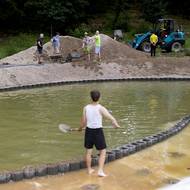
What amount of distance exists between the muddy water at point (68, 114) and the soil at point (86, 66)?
6.96 feet

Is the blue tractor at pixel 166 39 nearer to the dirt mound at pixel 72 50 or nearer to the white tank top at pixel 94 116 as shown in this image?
the dirt mound at pixel 72 50

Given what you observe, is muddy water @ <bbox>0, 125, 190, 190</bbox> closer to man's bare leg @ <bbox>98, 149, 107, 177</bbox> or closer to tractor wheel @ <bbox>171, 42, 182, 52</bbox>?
man's bare leg @ <bbox>98, 149, 107, 177</bbox>

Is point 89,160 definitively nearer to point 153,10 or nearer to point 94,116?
point 94,116

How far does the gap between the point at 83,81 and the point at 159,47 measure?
963cm

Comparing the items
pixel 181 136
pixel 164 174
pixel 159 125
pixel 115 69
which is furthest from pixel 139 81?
pixel 164 174

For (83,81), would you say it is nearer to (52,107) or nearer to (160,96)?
(160,96)

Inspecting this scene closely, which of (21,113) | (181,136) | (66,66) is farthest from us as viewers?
(66,66)

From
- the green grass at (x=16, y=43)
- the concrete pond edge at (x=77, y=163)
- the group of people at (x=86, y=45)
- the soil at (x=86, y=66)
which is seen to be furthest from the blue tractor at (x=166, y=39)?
the concrete pond edge at (x=77, y=163)

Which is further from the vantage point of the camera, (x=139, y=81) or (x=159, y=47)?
(x=159, y=47)

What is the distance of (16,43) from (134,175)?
29.4 meters

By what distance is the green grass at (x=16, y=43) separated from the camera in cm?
3372

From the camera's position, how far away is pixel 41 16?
4066cm

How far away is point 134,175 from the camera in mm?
9672

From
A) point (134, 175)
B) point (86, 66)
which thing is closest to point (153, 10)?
point (86, 66)
